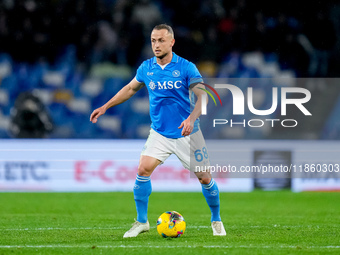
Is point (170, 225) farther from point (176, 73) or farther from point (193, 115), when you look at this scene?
point (176, 73)

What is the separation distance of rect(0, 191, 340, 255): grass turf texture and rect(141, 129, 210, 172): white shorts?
81 cm

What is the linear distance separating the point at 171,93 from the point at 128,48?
10437 mm

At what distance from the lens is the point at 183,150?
7.38 m

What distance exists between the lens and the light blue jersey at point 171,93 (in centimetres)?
734

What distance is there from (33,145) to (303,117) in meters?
6.14

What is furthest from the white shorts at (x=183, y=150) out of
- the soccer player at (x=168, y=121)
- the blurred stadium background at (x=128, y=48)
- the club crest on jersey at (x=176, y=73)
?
the blurred stadium background at (x=128, y=48)

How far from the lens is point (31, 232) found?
25.9ft

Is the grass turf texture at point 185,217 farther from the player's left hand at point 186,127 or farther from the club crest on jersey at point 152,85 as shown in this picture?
the club crest on jersey at point 152,85

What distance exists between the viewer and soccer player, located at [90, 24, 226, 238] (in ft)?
24.0

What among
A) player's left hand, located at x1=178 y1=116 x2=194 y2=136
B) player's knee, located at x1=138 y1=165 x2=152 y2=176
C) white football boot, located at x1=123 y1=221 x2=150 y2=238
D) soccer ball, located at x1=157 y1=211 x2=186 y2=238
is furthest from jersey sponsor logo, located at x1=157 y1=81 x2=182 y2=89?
white football boot, located at x1=123 y1=221 x2=150 y2=238

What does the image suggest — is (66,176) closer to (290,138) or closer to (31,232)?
(290,138)

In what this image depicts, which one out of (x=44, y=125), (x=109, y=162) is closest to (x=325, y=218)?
(x=109, y=162)

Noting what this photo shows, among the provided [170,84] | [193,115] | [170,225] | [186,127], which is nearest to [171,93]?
[170,84]

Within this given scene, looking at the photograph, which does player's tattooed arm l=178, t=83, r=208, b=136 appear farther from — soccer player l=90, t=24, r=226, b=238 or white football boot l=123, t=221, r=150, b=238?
white football boot l=123, t=221, r=150, b=238
